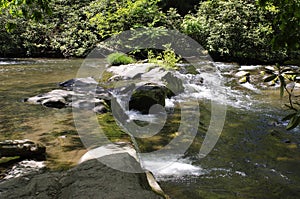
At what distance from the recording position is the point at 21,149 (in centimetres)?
345

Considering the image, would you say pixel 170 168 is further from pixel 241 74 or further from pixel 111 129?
pixel 241 74

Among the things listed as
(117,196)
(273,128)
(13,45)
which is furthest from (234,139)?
(13,45)

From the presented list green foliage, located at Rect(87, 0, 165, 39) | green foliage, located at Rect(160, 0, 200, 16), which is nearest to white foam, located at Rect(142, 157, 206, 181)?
green foliage, located at Rect(87, 0, 165, 39)

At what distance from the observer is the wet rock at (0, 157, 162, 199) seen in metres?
2.46

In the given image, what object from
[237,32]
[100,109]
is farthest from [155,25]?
[100,109]

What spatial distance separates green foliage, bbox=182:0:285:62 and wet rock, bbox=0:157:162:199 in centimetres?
1246

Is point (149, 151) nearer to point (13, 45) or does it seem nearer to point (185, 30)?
point (185, 30)

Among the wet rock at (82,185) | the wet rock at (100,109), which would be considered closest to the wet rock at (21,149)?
the wet rock at (82,185)

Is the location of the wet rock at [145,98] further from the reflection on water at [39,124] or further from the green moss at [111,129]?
the reflection on water at [39,124]

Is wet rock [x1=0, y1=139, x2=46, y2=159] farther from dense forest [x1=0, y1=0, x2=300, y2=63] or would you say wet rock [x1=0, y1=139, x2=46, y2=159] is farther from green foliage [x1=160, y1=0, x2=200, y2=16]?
green foliage [x1=160, y1=0, x2=200, y2=16]

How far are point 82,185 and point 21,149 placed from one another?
4.07ft

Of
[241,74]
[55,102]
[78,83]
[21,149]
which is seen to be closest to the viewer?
[21,149]

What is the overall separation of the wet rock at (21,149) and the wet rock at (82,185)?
627 millimetres

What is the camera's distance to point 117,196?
8.06ft
